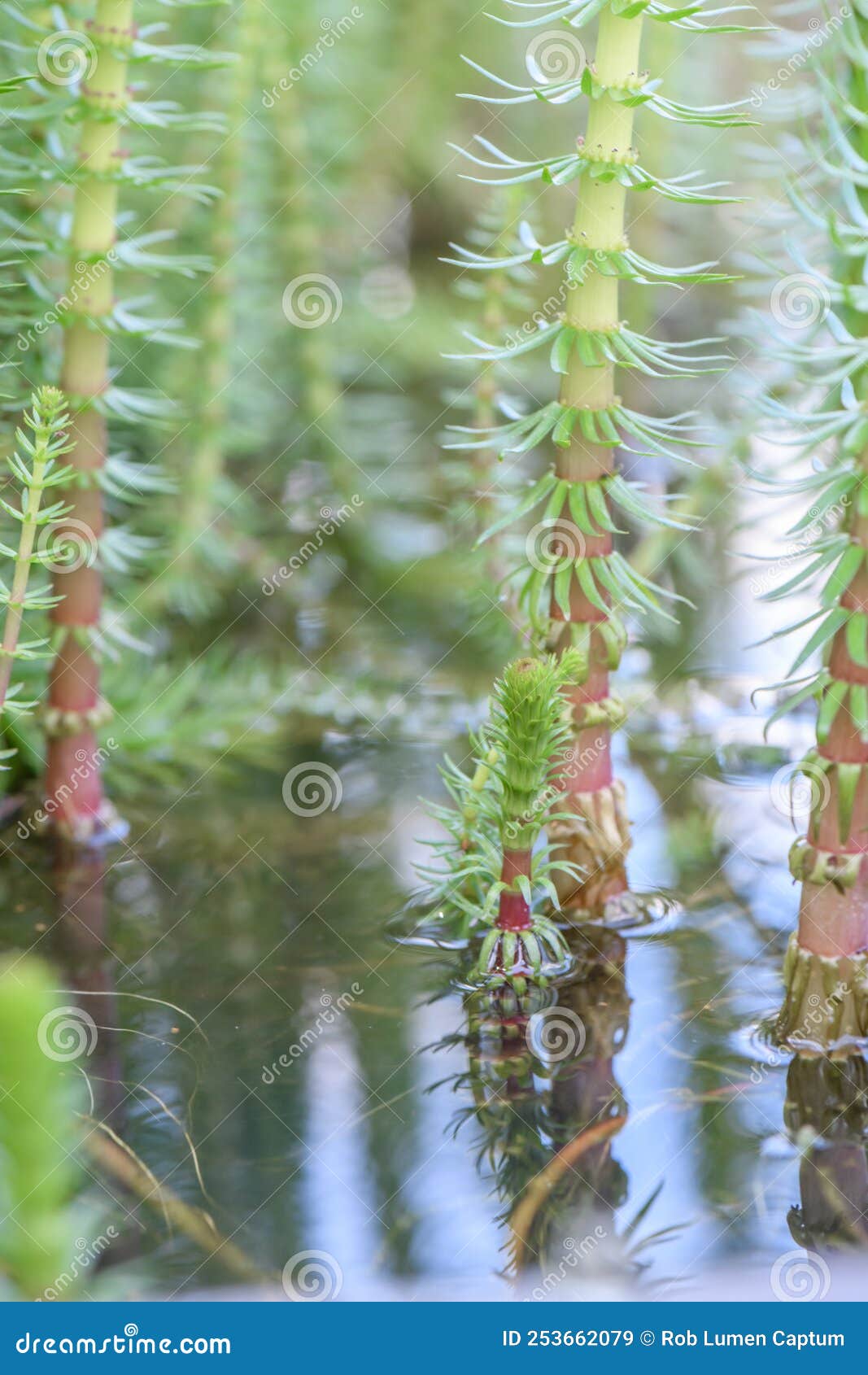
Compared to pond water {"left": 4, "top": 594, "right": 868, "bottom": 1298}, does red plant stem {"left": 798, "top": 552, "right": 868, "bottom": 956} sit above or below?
above

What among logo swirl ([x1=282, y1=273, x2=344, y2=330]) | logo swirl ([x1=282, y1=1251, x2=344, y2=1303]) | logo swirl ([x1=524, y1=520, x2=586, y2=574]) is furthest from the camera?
logo swirl ([x1=282, y1=273, x2=344, y2=330])

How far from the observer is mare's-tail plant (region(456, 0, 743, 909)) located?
1.06 metres

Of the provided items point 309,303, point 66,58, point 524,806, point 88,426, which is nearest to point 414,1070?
point 524,806

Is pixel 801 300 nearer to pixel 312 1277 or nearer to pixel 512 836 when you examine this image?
pixel 512 836

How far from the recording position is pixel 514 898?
3.87 ft

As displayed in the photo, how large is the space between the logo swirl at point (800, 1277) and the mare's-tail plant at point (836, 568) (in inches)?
7.9

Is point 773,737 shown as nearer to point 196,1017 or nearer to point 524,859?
point 524,859

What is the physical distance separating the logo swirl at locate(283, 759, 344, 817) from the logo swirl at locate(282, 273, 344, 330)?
2.62 feet

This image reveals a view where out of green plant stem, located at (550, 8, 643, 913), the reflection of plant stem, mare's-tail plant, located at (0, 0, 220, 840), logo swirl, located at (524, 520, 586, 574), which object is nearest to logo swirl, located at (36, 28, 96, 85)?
mare's-tail plant, located at (0, 0, 220, 840)

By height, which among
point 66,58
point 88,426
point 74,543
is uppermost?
point 66,58

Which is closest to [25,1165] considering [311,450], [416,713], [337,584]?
[416,713]

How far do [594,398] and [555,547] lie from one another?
0.13 meters

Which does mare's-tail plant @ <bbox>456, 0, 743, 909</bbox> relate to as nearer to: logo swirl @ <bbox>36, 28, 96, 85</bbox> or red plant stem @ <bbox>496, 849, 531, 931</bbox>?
red plant stem @ <bbox>496, 849, 531, 931</bbox>

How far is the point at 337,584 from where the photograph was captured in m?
2.06
